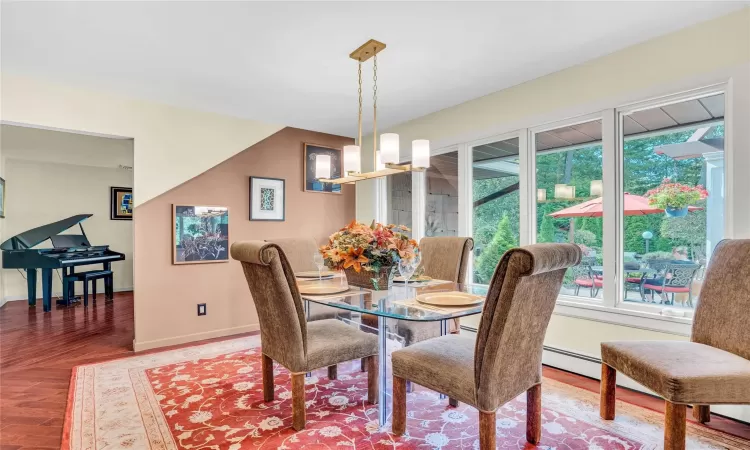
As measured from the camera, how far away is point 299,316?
6.36 ft

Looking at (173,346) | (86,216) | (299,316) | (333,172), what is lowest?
(173,346)

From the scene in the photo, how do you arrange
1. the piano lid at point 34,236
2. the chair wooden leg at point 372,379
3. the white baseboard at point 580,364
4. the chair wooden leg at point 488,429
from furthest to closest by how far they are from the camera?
1. the piano lid at point 34,236
2. the white baseboard at point 580,364
3. the chair wooden leg at point 372,379
4. the chair wooden leg at point 488,429

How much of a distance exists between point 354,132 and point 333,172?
56 centimetres

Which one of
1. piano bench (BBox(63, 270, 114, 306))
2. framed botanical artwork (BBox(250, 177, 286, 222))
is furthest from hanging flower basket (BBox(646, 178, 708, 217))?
piano bench (BBox(63, 270, 114, 306))

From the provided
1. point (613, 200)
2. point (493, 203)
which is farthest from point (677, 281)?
point (493, 203)

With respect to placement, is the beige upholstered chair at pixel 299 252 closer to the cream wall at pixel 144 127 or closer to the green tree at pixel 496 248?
the cream wall at pixel 144 127

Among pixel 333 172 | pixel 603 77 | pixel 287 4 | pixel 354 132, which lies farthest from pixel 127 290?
pixel 603 77

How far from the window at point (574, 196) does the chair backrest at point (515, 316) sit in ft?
4.57

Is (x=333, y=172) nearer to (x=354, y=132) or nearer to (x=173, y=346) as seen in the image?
(x=354, y=132)

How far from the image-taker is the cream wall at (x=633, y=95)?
6.80ft

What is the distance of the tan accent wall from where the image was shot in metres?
3.50

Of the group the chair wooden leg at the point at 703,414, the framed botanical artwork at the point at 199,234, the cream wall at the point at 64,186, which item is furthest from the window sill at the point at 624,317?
the cream wall at the point at 64,186

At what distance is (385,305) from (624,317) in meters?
1.76

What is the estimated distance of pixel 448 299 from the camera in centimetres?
196
